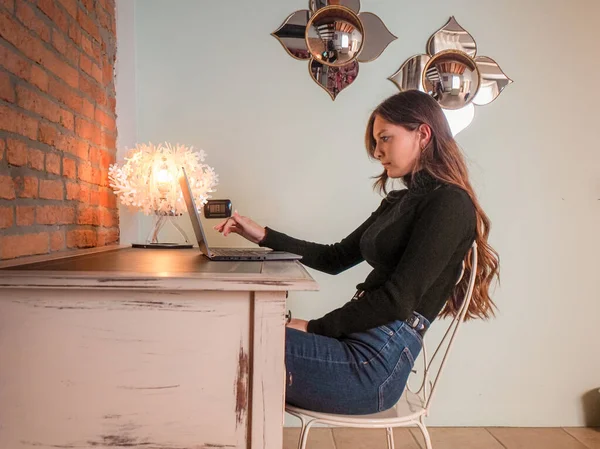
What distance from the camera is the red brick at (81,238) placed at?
1.70 m

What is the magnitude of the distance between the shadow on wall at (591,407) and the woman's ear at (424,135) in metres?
1.88

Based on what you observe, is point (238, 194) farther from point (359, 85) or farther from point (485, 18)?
point (485, 18)

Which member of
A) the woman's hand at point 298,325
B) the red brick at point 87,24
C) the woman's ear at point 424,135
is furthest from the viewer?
the red brick at point 87,24

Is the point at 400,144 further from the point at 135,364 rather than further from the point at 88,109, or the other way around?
the point at 88,109

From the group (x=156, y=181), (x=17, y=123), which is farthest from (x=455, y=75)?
(x=17, y=123)

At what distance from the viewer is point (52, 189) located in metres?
1.56

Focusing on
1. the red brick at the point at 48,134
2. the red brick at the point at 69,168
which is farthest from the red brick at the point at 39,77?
the red brick at the point at 69,168

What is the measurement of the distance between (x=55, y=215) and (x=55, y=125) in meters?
0.28

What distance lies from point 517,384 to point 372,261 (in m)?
1.54

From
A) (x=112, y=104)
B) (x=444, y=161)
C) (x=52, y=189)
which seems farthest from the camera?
(x=112, y=104)

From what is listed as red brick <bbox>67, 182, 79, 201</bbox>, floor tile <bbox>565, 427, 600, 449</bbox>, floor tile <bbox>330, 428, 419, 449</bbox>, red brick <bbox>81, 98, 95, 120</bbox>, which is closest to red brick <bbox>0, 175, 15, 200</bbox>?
red brick <bbox>67, 182, 79, 201</bbox>

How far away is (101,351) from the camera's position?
98 cm

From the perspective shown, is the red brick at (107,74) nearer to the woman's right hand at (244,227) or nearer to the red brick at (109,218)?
the red brick at (109,218)

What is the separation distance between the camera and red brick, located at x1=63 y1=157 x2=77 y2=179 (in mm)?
1654
